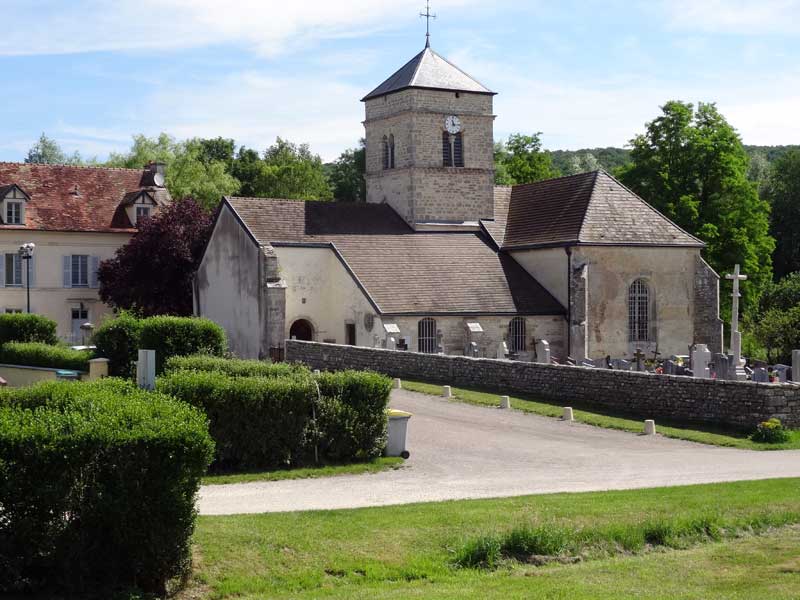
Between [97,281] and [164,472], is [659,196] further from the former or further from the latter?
[164,472]

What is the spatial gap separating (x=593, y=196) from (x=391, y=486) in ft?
102

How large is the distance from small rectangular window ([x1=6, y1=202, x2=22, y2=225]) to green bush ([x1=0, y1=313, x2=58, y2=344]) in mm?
15969

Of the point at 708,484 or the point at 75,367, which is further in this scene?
the point at 75,367

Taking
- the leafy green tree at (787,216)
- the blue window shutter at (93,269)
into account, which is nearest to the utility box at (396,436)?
the blue window shutter at (93,269)

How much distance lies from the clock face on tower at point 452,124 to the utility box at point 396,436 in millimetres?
31229

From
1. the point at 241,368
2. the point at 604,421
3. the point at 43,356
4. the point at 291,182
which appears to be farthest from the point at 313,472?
the point at 291,182

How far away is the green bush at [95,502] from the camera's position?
1120 cm

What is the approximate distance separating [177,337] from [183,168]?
44.6 m

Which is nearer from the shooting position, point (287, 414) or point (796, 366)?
point (287, 414)

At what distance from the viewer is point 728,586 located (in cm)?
1220

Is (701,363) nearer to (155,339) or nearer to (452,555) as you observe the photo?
(155,339)

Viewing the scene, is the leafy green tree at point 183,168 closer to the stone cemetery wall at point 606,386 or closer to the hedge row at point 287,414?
the stone cemetery wall at point 606,386

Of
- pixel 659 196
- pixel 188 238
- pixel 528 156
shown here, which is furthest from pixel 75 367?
pixel 528 156

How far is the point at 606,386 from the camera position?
2792 centimetres
